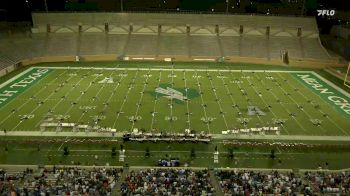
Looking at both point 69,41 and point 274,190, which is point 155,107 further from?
point 69,41

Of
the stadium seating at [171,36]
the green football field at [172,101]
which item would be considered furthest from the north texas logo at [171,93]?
the stadium seating at [171,36]

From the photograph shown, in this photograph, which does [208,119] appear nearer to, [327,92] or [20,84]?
[327,92]

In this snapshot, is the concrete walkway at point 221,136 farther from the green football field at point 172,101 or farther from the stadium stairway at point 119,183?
the stadium stairway at point 119,183

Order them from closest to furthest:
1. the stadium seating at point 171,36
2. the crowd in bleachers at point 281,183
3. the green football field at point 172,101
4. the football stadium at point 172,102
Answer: the crowd in bleachers at point 281,183 < the football stadium at point 172,102 < the green football field at point 172,101 < the stadium seating at point 171,36

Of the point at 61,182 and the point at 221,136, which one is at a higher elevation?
the point at 61,182

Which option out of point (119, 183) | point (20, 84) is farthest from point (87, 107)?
point (119, 183)

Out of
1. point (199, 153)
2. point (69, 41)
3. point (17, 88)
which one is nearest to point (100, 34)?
point (69, 41)
